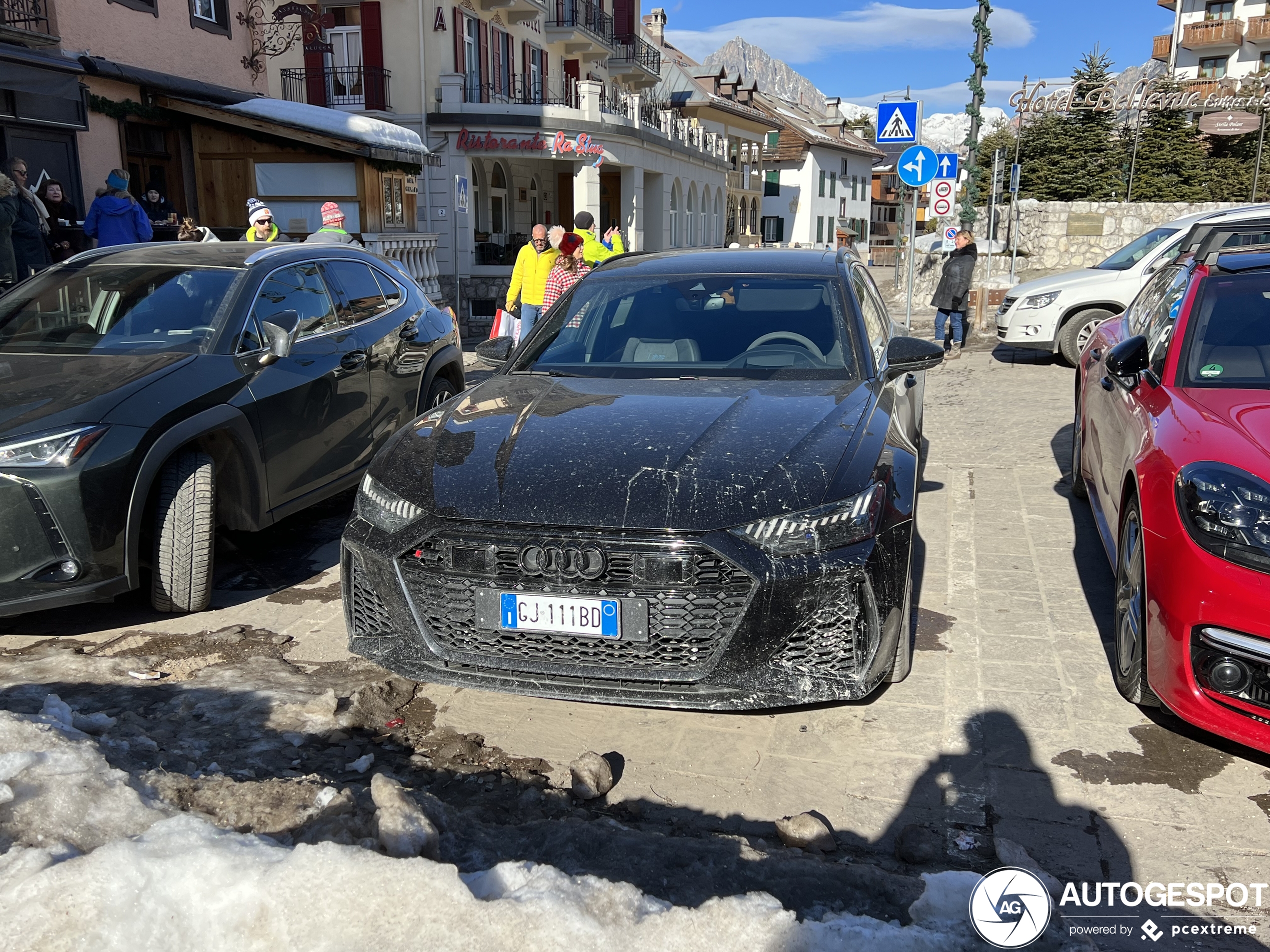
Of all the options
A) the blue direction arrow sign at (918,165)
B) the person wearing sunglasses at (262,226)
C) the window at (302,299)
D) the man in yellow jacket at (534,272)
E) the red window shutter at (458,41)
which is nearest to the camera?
the window at (302,299)

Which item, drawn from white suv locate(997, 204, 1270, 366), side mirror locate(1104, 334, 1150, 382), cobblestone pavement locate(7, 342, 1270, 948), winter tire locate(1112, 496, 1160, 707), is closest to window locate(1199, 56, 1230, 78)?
white suv locate(997, 204, 1270, 366)

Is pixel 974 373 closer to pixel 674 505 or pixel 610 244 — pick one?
pixel 610 244

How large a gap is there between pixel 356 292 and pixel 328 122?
13.1 m

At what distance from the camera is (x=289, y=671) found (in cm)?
420

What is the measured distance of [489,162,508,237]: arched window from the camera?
31766 mm

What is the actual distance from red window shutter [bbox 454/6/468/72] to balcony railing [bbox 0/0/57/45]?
558 inches

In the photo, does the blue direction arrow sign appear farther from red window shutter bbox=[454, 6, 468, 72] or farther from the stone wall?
red window shutter bbox=[454, 6, 468, 72]

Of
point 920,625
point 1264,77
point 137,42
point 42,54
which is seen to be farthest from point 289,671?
point 1264,77

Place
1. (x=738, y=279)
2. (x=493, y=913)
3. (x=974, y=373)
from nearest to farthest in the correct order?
(x=493, y=913) < (x=738, y=279) < (x=974, y=373)

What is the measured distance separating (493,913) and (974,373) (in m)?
11.7

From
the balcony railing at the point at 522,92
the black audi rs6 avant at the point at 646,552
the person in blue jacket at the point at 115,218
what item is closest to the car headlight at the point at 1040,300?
the black audi rs6 avant at the point at 646,552

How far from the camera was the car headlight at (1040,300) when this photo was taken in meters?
12.7

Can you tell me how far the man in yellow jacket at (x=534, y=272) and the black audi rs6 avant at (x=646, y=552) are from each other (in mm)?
7463

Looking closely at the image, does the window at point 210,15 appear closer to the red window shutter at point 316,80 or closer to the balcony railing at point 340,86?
the balcony railing at point 340,86
